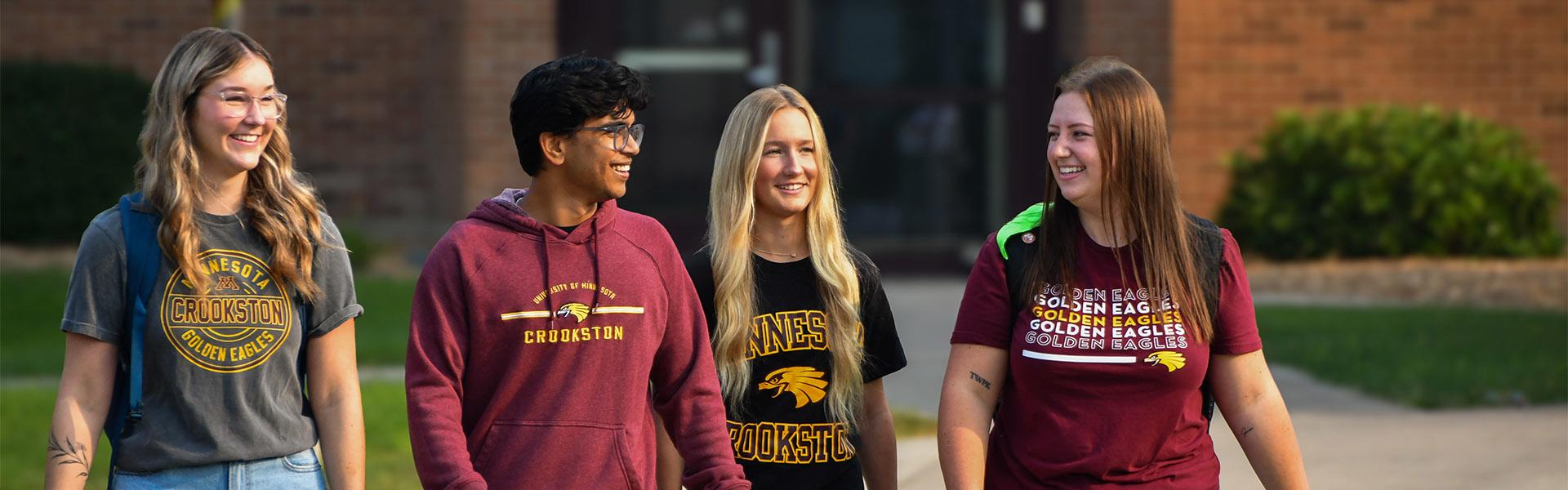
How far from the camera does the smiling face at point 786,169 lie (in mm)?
3629

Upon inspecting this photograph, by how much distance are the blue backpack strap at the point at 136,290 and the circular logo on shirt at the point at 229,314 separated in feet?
0.12

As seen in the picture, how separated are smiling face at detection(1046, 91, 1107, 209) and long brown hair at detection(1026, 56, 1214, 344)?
12mm

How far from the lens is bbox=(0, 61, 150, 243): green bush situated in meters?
12.3

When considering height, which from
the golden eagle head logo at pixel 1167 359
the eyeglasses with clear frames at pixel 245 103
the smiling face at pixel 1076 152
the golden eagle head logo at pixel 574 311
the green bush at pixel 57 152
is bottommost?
the green bush at pixel 57 152

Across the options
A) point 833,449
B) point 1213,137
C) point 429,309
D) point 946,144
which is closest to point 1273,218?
point 1213,137

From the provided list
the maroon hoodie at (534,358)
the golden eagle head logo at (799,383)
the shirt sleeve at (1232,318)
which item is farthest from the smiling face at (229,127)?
the shirt sleeve at (1232,318)

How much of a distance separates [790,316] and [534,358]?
75cm

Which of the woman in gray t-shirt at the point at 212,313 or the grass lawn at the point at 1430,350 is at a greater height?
the woman in gray t-shirt at the point at 212,313

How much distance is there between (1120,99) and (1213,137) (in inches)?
383

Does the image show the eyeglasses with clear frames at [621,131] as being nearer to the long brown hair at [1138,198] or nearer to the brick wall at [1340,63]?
the long brown hair at [1138,198]

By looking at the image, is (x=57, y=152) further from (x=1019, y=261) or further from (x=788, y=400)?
(x=1019, y=261)

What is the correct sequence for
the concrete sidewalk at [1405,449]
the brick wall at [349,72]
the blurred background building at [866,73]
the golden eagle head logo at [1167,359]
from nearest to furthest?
the golden eagle head logo at [1167,359] < the concrete sidewalk at [1405,449] < the blurred background building at [866,73] < the brick wall at [349,72]

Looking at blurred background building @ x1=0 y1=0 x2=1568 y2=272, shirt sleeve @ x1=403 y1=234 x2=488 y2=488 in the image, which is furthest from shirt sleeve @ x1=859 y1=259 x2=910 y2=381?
blurred background building @ x1=0 y1=0 x2=1568 y2=272

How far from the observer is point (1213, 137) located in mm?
12492
